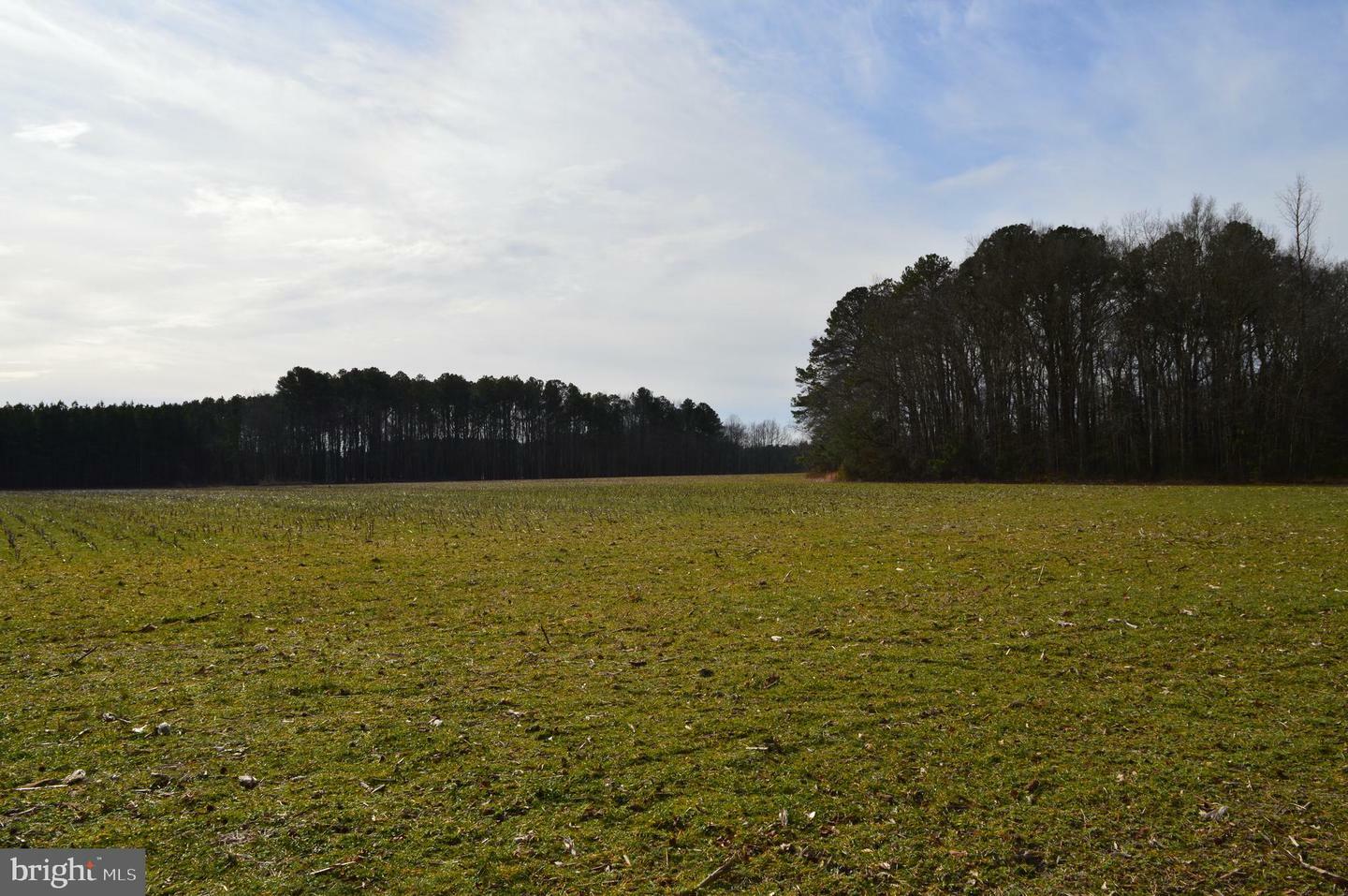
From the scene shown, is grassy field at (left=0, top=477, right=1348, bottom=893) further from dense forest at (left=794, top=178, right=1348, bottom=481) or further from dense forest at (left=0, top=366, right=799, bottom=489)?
dense forest at (left=0, top=366, right=799, bottom=489)

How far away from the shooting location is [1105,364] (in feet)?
150

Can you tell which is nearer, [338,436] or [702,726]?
[702,726]

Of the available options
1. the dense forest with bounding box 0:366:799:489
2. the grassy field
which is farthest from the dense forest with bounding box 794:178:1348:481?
the dense forest with bounding box 0:366:799:489

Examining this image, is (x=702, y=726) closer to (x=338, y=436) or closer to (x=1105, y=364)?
(x=1105, y=364)

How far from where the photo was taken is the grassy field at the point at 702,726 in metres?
3.87

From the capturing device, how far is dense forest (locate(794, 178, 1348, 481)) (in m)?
39.5

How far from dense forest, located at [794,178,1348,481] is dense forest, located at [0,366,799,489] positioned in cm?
6737

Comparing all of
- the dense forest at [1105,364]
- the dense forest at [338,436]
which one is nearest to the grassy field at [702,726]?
the dense forest at [1105,364]

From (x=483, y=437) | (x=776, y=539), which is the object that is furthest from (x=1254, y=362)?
(x=483, y=437)

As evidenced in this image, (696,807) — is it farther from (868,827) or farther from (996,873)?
(996,873)

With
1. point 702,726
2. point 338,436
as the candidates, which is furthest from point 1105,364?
point 338,436

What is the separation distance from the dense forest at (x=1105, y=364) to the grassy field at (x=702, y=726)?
3428cm

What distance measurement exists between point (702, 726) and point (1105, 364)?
48.3 metres

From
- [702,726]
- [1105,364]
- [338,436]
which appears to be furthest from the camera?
[338,436]
